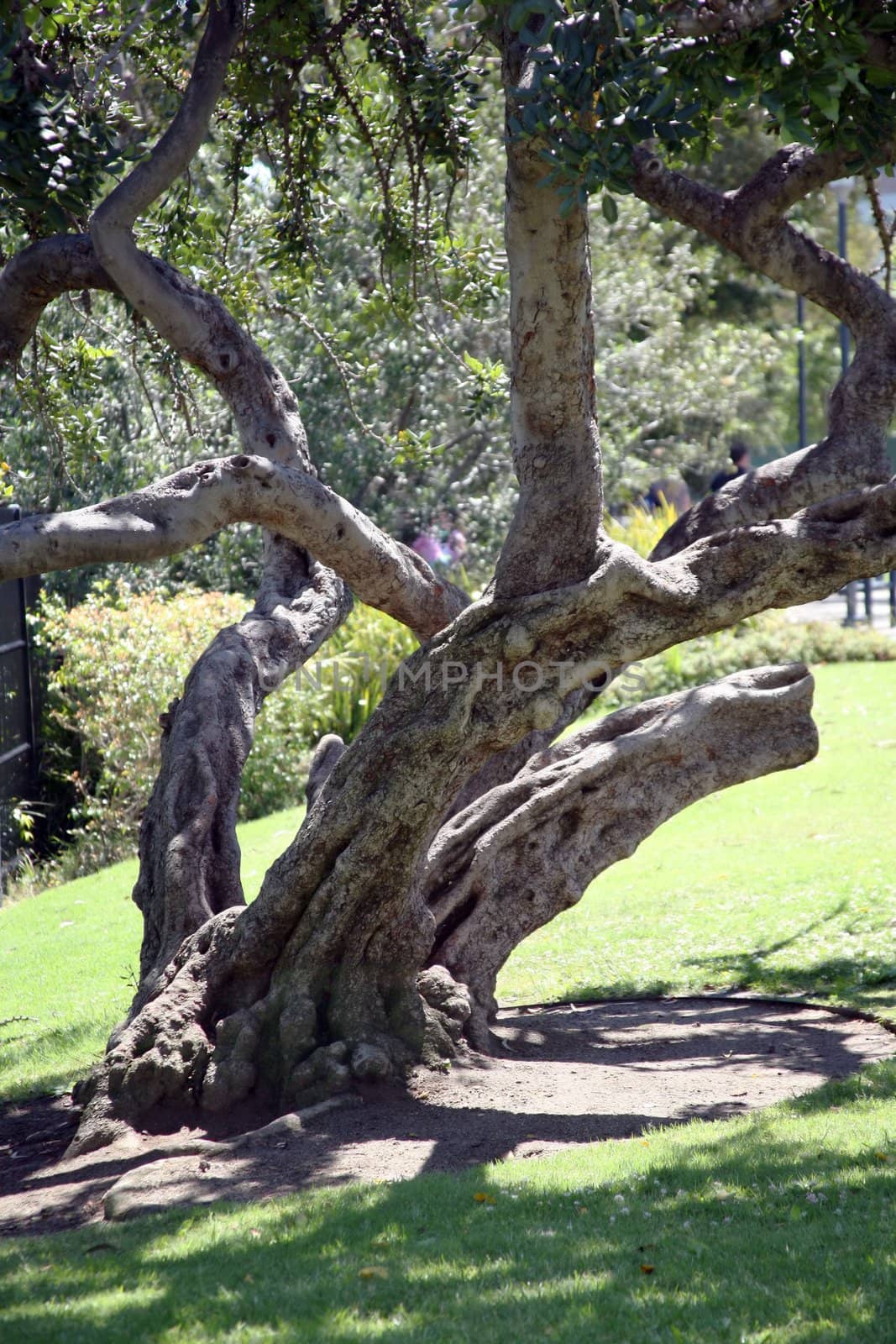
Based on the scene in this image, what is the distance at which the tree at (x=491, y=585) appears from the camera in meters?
5.27

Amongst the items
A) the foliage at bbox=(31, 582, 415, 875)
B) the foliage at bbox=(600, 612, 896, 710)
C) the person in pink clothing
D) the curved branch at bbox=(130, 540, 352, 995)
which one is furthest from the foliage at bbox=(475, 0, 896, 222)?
the person in pink clothing

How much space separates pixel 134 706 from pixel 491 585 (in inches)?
324

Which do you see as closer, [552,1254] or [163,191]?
[552,1254]

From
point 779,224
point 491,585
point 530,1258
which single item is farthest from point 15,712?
point 530,1258

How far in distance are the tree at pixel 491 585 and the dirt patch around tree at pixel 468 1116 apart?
245 millimetres

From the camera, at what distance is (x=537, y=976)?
8.92m

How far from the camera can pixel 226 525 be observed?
17.5 ft

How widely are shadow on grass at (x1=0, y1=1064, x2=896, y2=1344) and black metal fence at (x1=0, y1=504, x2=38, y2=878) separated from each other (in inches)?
366

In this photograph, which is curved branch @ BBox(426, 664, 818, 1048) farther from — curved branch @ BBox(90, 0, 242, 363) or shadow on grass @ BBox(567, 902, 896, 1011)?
curved branch @ BBox(90, 0, 242, 363)

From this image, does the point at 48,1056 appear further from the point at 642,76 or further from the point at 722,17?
the point at 722,17

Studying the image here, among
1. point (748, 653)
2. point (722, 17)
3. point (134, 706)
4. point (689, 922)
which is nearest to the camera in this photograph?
point (722, 17)

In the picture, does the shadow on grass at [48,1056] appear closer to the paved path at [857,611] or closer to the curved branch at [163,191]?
the curved branch at [163,191]

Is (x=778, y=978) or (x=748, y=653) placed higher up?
(x=748, y=653)

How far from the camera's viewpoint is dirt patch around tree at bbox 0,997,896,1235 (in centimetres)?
505
